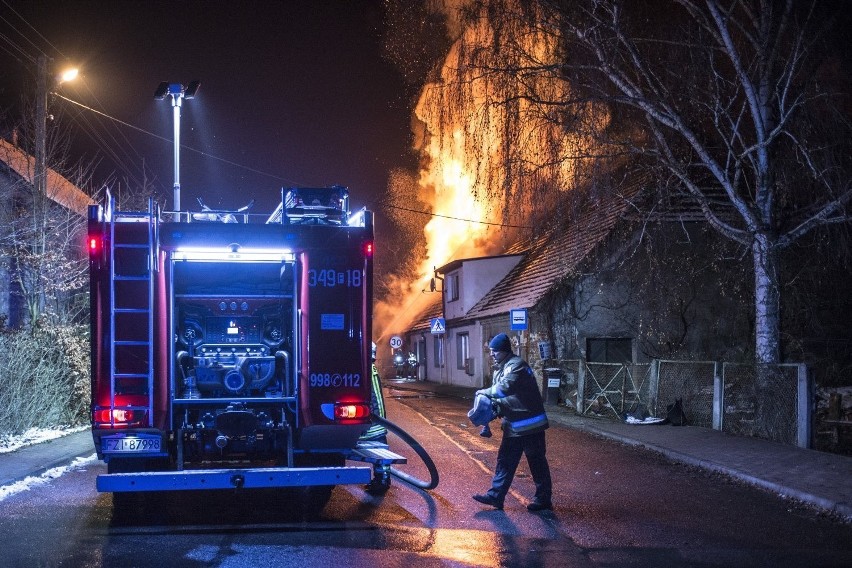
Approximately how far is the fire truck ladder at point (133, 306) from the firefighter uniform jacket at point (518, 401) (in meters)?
3.27

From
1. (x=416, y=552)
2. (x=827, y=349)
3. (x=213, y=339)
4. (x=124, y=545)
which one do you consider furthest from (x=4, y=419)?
(x=827, y=349)

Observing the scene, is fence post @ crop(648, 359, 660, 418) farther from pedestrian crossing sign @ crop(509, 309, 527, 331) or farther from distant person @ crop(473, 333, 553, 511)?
distant person @ crop(473, 333, 553, 511)

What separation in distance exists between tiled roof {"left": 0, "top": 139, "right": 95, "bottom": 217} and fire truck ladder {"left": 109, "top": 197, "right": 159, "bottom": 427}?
45.6ft

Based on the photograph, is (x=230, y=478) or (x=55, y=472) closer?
(x=230, y=478)

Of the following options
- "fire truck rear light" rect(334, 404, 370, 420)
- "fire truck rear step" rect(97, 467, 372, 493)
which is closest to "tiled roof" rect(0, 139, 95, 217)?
"fire truck rear step" rect(97, 467, 372, 493)

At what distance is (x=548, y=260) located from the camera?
2844 centimetres

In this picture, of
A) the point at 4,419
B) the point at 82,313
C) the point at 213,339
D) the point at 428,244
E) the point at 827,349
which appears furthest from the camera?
the point at 428,244

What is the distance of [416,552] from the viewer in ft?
22.2

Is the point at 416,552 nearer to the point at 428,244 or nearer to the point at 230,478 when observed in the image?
the point at 230,478

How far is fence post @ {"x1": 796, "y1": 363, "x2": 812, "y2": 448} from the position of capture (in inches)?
516

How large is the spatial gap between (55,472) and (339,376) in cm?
510

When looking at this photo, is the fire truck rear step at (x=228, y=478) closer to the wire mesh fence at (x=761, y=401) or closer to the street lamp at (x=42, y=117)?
the wire mesh fence at (x=761, y=401)

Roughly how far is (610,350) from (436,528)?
18.0 metres

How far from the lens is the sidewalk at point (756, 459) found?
9.16 meters
